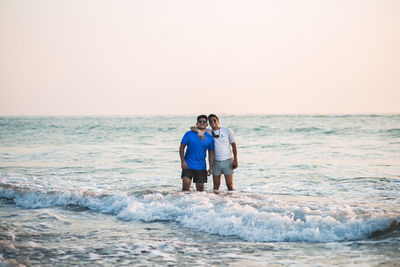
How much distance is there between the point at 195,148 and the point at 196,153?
0.11m

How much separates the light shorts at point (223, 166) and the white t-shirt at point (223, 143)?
9cm

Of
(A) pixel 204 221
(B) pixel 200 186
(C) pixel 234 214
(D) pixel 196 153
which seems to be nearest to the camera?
(A) pixel 204 221

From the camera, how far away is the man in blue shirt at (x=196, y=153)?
7.37 m

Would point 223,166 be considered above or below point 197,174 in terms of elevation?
above

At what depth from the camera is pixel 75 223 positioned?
627 centimetres

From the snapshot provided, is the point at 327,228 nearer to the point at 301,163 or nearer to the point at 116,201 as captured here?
the point at 116,201

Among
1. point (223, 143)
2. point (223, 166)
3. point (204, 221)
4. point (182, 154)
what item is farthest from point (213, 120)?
point (204, 221)

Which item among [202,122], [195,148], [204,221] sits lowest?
[204,221]

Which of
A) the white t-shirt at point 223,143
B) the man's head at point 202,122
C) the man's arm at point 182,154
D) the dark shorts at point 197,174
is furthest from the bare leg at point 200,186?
the man's head at point 202,122

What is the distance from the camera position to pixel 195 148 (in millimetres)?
7430

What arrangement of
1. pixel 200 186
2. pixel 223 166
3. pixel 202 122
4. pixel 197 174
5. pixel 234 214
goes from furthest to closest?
1. pixel 223 166
2. pixel 200 186
3. pixel 197 174
4. pixel 202 122
5. pixel 234 214

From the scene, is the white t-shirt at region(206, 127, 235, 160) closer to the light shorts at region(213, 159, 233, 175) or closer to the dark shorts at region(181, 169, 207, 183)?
the light shorts at region(213, 159, 233, 175)

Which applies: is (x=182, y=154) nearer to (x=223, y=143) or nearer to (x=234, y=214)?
(x=223, y=143)

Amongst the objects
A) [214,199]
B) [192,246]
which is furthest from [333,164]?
[192,246]
